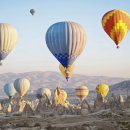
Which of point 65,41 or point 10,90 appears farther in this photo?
point 10,90

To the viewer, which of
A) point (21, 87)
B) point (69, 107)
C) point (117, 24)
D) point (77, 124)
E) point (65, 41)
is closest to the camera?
point (77, 124)

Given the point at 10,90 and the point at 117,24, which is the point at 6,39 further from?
the point at 10,90

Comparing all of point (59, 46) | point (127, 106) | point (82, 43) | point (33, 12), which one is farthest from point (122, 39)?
point (33, 12)

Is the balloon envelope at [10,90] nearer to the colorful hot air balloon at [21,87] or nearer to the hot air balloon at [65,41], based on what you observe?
the colorful hot air balloon at [21,87]

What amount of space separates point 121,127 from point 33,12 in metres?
69.2

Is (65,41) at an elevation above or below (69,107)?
above

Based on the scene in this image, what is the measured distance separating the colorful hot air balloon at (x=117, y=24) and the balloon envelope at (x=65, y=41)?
5.70m

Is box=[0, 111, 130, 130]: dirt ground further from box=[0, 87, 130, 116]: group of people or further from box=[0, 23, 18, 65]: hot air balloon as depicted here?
box=[0, 23, 18, 65]: hot air balloon

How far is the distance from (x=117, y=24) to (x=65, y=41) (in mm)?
10924

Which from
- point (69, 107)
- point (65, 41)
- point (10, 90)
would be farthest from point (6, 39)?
point (10, 90)

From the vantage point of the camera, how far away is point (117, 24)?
77.7 meters

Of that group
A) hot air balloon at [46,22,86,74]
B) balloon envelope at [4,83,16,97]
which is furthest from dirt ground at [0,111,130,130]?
balloon envelope at [4,83,16,97]

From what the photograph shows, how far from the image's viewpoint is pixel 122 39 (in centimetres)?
7844

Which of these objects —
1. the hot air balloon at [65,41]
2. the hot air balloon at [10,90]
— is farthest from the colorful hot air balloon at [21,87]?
the hot air balloon at [65,41]
